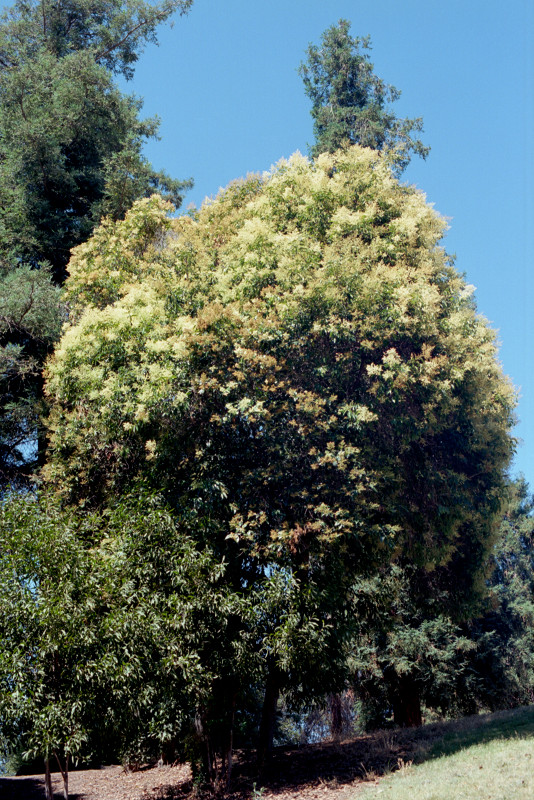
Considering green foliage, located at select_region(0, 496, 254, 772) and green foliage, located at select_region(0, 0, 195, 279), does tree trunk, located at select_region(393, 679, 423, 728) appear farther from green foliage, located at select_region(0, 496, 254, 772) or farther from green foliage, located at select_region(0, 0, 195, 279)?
green foliage, located at select_region(0, 0, 195, 279)

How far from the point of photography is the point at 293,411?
46.9 ft

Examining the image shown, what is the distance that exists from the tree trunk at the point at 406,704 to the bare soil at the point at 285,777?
5523 millimetres

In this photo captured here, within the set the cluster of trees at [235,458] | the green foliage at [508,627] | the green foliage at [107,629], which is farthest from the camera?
the green foliage at [508,627]

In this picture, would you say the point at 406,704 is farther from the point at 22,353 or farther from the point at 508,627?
the point at 22,353

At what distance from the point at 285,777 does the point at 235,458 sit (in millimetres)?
7194

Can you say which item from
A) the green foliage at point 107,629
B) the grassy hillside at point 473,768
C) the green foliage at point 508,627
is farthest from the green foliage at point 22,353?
the green foliage at point 508,627

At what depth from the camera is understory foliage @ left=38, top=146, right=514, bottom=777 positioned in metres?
13.8

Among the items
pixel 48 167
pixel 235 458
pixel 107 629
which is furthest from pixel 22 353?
pixel 107 629

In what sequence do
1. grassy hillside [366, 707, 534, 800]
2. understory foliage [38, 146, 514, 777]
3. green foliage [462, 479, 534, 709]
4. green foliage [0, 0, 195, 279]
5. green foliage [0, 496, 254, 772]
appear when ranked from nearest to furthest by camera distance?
grassy hillside [366, 707, 534, 800]
green foliage [0, 496, 254, 772]
understory foliage [38, 146, 514, 777]
green foliage [0, 0, 195, 279]
green foliage [462, 479, 534, 709]

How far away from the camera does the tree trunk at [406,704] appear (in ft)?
75.7

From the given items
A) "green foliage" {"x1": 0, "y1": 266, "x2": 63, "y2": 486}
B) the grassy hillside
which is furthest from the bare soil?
"green foliage" {"x1": 0, "y1": 266, "x2": 63, "y2": 486}

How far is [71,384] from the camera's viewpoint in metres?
16.2

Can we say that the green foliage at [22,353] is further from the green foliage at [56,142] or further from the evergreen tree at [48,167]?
the green foliage at [56,142]

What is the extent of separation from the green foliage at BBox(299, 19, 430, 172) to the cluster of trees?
1321cm
